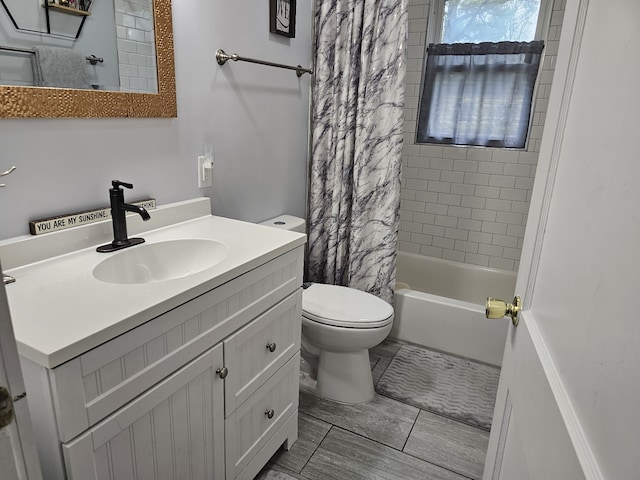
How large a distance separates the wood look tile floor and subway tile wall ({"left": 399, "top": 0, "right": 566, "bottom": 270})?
1.48 metres

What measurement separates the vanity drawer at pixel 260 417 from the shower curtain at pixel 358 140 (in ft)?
2.91

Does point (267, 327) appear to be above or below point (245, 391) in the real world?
above

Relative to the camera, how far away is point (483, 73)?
112 inches

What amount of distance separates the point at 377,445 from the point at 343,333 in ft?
1.54

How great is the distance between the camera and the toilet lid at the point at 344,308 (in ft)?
6.18

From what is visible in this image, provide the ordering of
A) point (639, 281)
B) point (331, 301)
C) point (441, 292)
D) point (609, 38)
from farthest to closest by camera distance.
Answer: point (441, 292), point (331, 301), point (609, 38), point (639, 281)

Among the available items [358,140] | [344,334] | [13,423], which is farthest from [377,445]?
[13,423]

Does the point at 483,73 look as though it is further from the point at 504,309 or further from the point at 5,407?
the point at 5,407

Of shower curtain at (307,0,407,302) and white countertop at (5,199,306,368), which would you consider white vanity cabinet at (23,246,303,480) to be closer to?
white countertop at (5,199,306,368)

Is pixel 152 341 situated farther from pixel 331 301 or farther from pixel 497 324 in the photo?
pixel 497 324

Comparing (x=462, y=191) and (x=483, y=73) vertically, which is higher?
(x=483, y=73)

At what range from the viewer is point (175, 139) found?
1.65 metres

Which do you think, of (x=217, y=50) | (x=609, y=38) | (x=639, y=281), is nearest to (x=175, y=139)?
(x=217, y=50)

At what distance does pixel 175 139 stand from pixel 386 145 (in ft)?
3.47
